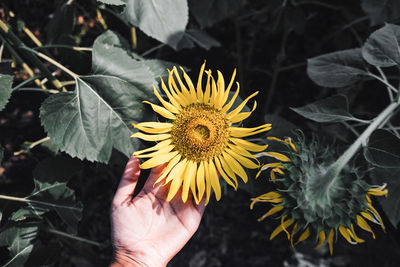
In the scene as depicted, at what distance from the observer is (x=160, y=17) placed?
1.20 metres

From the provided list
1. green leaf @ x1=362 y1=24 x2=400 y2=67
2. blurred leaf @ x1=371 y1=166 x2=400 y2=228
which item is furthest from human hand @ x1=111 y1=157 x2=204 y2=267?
green leaf @ x1=362 y1=24 x2=400 y2=67

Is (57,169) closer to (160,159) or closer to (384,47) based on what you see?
(160,159)

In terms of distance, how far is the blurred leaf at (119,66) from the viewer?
115 centimetres

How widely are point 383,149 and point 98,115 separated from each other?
3.39 feet

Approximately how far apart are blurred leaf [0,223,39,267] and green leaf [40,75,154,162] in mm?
532

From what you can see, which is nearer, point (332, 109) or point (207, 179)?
point (207, 179)

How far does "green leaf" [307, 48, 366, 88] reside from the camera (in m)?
1.35

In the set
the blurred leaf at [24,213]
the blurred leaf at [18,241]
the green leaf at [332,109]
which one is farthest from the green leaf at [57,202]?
the green leaf at [332,109]

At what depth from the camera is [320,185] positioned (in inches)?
40.8

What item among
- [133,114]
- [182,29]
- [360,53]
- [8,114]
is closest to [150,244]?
[133,114]

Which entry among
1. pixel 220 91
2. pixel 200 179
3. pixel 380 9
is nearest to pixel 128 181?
pixel 200 179

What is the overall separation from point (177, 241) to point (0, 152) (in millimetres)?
754

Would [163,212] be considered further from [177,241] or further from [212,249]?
[212,249]

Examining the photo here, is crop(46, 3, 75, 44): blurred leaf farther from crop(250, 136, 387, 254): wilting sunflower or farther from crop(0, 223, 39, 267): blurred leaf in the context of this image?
crop(250, 136, 387, 254): wilting sunflower
